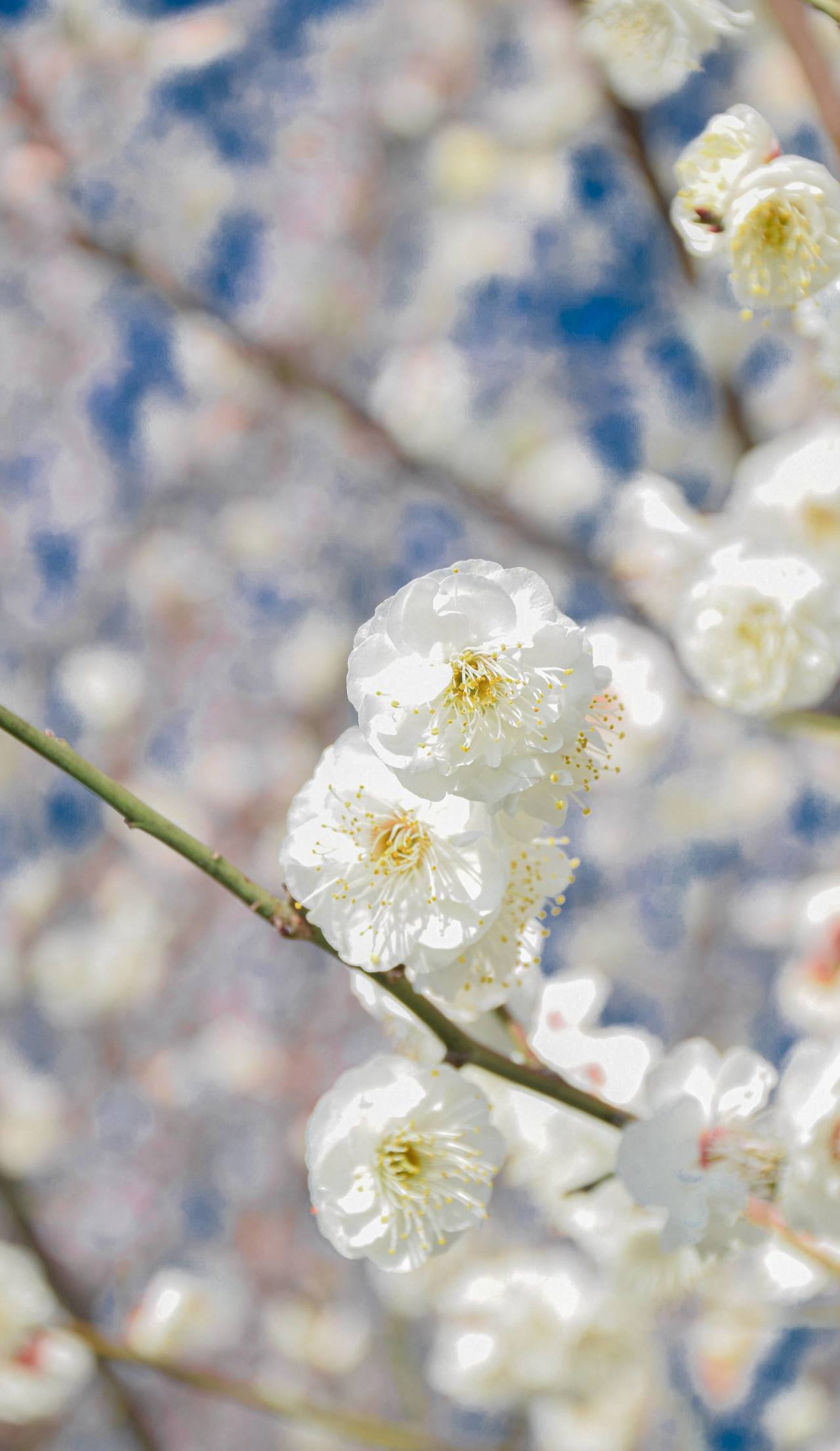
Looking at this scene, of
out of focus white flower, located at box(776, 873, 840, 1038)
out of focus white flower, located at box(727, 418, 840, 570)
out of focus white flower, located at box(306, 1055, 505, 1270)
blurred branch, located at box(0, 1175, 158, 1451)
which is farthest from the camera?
blurred branch, located at box(0, 1175, 158, 1451)

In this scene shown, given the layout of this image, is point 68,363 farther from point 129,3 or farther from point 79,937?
point 79,937

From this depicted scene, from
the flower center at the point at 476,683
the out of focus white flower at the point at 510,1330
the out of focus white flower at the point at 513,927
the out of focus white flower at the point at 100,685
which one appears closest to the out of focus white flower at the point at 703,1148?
the out of focus white flower at the point at 513,927

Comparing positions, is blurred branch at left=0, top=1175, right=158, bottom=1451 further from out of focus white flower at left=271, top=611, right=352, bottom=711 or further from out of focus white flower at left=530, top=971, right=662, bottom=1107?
out of focus white flower at left=530, top=971, right=662, bottom=1107

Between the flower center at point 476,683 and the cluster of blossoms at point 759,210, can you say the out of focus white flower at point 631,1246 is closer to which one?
the flower center at point 476,683

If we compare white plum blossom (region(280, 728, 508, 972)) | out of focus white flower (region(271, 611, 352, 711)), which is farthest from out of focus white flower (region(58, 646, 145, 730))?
white plum blossom (region(280, 728, 508, 972))

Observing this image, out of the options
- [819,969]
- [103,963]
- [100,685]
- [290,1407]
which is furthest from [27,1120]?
[819,969]

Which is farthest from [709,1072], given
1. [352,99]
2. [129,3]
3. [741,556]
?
[129,3]
